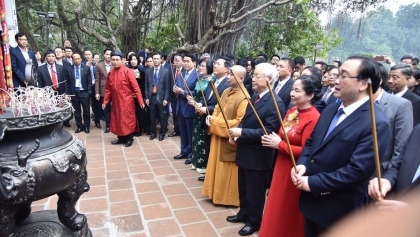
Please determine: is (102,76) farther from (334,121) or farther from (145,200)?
(334,121)

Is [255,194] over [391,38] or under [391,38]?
under

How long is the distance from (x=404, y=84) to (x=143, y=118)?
163 inches

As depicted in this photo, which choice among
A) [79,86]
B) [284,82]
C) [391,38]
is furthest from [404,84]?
[391,38]

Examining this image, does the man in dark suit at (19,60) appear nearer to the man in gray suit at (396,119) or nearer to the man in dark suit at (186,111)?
the man in dark suit at (186,111)

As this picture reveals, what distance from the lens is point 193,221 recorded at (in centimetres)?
261

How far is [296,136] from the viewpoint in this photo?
1979 millimetres

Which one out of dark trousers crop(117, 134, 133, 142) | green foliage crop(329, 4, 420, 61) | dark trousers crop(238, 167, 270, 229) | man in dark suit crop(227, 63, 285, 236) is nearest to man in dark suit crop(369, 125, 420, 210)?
man in dark suit crop(227, 63, 285, 236)

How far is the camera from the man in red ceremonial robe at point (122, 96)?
4.64 metres

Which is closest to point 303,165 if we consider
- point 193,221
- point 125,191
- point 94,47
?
point 193,221

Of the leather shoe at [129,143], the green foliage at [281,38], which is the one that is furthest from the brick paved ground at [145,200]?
the green foliage at [281,38]

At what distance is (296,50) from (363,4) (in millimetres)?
1898

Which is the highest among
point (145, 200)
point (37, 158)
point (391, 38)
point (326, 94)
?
point (391, 38)

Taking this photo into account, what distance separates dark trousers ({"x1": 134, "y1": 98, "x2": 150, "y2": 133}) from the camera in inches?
212

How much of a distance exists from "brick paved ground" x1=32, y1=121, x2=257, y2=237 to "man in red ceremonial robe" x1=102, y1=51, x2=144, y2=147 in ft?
1.48
